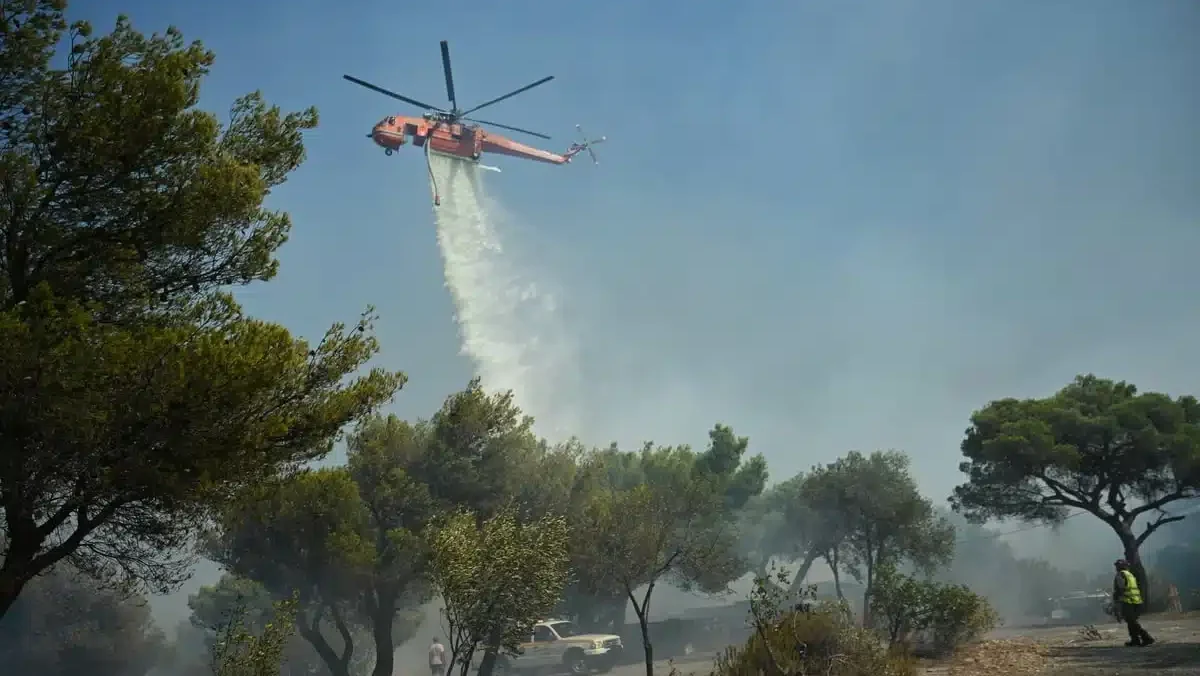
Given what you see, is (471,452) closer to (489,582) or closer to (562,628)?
(562,628)

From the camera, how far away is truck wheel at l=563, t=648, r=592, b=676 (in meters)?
33.2

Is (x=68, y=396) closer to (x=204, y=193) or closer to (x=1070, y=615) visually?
(x=204, y=193)

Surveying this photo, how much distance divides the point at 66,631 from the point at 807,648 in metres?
44.9

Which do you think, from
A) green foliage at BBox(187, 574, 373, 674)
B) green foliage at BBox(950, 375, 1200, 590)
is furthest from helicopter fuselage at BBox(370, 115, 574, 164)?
green foliage at BBox(950, 375, 1200, 590)

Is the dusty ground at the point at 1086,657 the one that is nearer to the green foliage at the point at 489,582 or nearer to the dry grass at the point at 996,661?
the dry grass at the point at 996,661

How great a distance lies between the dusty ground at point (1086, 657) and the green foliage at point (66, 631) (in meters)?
39.0

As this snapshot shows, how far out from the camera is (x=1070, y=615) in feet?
197

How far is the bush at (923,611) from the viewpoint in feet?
72.1

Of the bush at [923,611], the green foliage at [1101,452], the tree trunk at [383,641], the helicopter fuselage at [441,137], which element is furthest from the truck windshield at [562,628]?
the helicopter fuselage at [441,137]

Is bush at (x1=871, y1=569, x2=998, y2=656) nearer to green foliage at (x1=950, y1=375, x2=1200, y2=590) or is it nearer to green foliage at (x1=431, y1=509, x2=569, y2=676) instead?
green foliage at (x1=431, y1=509, x2=569, y2=676)

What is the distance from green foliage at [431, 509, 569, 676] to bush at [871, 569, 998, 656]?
487 inches

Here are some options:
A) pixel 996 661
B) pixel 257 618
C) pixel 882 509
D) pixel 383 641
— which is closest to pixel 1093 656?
pixel 996 661

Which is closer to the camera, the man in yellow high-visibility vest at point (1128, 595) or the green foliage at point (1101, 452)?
the man in yellow high-visibility vest at point (1128, 595)

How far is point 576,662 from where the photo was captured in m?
33.4
